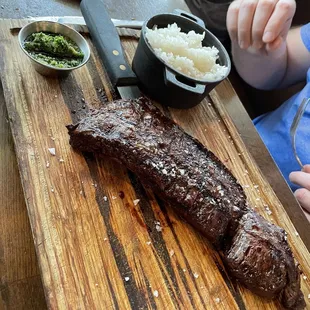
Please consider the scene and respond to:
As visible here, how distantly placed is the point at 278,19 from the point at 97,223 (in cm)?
114

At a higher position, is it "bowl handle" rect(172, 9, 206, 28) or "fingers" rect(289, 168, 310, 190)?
"bowl handle" rect(172, 9, 206, 28)

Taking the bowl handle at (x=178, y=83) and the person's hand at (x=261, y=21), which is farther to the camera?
the person's hand at (x=261, y=21)

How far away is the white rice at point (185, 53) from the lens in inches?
64.6

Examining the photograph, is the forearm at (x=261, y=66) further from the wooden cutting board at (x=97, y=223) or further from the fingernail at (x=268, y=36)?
the wooden cutting board at (x=97, y=223)

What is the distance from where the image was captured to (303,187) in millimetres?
1823

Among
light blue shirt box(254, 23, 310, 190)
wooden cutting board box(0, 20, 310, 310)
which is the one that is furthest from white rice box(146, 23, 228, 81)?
light blue shirt box(254, 23, 310, 190)

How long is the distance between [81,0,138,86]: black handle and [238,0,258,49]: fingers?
1.76 feet

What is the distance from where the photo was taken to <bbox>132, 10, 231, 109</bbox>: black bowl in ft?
5.23

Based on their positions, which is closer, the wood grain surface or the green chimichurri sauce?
the wood grain surface

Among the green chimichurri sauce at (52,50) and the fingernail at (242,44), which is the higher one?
the fingernail at (242,44)

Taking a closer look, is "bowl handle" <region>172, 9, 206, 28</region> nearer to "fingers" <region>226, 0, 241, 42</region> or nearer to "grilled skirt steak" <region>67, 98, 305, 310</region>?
"fingers" <region>226, 0, 241, 42</region>

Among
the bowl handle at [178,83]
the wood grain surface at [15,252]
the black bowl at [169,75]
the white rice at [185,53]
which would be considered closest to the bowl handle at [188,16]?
the black bowl at [169,75]

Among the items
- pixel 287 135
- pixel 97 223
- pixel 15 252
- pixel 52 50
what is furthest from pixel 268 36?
pixel 15 252

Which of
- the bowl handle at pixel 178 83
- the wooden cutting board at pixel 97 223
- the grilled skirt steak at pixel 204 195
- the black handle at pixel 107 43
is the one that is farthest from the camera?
the black handle at pixel 107 43
